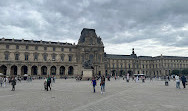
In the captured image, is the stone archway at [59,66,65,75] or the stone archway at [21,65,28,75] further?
the stone archway at [59,66,65,75]

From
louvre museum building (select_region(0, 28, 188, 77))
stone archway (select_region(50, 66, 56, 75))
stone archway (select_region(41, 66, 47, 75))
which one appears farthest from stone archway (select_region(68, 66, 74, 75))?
stone archway (select_region(41, 66, 47, 75))

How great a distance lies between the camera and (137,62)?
101m

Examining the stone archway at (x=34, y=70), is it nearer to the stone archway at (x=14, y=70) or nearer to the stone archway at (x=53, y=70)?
the stone archway at (x=14, y=70)

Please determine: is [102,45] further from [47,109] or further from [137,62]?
[47,109]

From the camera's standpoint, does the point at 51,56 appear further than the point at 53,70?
No

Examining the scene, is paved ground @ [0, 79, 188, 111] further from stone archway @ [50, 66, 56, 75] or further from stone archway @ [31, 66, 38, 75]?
stone archway @ [50, 66, 56, 75]

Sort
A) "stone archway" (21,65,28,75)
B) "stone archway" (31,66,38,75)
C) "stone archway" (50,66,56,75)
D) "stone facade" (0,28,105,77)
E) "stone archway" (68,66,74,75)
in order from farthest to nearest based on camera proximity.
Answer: "stone archway" (68,66,74,75) → "stone archway" (50,66,56,75) → "stone archway" (31,66,38,75) → "stone archway" (21,65,28,75) → "stone facade" (0,28,105,77)

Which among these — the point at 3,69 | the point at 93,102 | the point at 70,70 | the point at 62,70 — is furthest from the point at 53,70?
the point at 93,102

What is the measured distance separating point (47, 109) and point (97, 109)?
2.71 metres

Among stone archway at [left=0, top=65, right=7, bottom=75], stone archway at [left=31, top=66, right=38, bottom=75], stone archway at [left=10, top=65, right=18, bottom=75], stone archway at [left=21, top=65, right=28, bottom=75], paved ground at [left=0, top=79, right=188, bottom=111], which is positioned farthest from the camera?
stone archway at [left=31, top=66, right=38, bottom=75]

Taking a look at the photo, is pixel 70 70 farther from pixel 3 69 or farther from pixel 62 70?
pixel 3 69

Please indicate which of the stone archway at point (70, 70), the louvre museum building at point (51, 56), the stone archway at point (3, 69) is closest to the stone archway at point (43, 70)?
the louvre museum building at point (51, 56)

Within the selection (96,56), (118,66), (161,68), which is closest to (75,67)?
(96,56)

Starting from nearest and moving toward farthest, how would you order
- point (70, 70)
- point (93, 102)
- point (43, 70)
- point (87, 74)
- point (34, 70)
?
point (93, 102) < point (87, 74) < point (34, 70) < point (43, 70) < point (70, 70)
